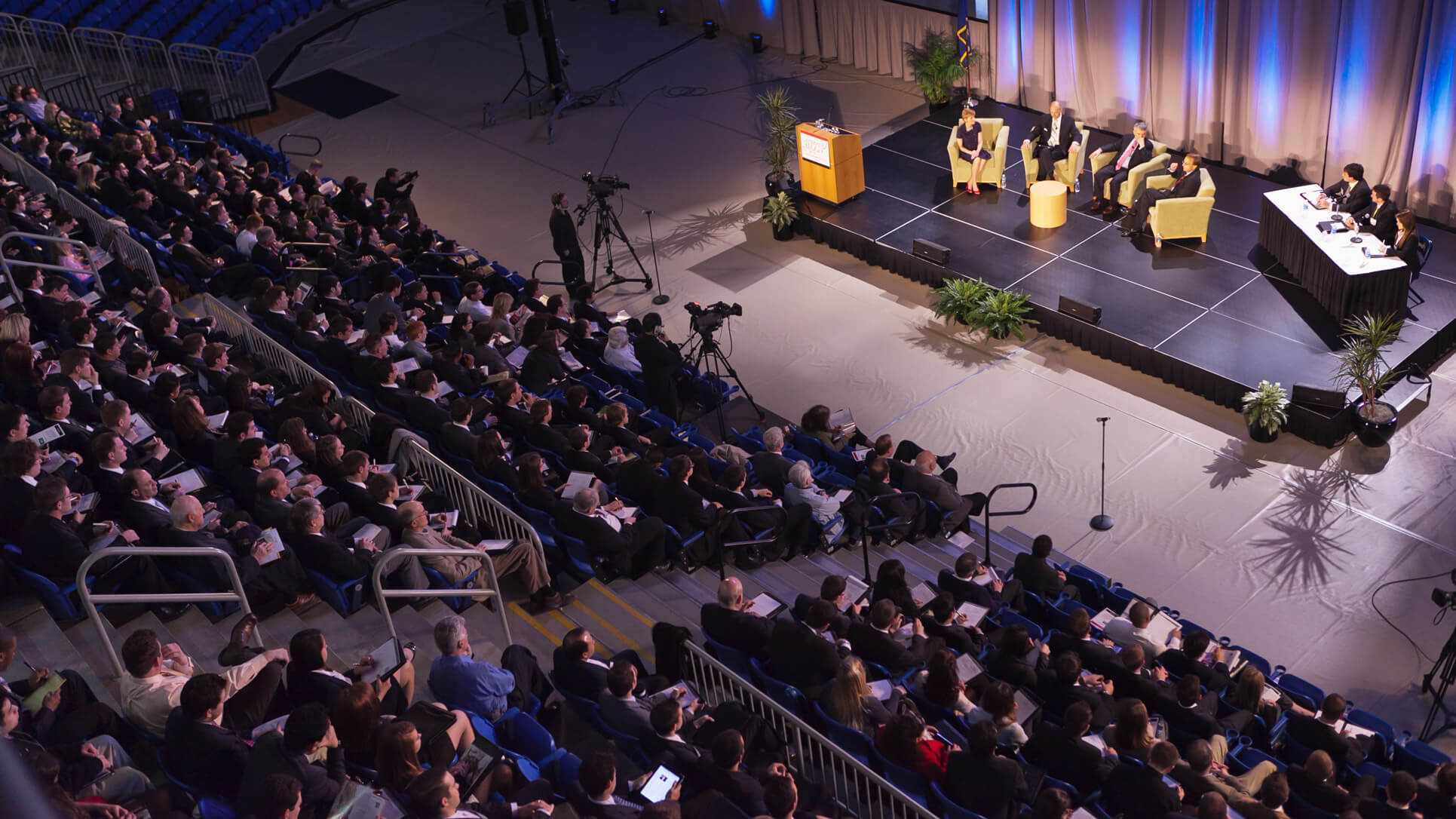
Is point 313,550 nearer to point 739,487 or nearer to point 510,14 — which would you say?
point 739,487

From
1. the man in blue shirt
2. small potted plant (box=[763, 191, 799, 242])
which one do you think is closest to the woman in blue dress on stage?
small potted plant (box=[763, 191, 799, 242])

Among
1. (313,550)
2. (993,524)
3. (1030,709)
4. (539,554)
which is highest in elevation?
(313,550)

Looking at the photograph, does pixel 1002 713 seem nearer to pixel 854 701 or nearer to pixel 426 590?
pixel 854 701

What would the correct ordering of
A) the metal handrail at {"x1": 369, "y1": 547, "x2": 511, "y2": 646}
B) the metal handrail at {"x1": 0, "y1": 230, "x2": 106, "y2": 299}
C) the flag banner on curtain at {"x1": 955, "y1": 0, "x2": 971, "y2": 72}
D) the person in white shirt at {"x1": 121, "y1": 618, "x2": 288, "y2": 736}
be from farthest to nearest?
the flag banner on curtain at {"x1": 955, "y1": 0, "x2": 971, "y2": 72}
the metal handrail at {"x1": 0, "y1": 230, "x2": 106, "y2": 299}
the metal handrail at {"x1": 369, "y1": 547, "x2": 511, "y2": 646}
the person in white shirt at {"x1": 121, "y1": 618, "x2": 288, "y2": 736}

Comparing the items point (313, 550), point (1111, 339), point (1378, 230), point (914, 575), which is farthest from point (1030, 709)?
point (1378, 230)

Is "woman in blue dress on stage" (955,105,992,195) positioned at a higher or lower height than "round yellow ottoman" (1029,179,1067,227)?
higher

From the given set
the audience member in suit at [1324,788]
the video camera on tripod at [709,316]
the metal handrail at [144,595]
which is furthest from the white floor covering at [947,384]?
the metal handrail at [144,595]

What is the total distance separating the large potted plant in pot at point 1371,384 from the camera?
34.0 ft

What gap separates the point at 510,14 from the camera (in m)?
17.8

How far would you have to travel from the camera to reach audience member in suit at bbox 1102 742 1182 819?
618cm

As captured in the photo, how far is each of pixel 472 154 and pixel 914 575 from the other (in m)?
11.0

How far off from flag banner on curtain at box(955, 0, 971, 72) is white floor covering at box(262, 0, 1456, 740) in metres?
0.87

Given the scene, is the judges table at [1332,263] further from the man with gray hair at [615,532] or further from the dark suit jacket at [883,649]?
the man with gray hair at [615,532]

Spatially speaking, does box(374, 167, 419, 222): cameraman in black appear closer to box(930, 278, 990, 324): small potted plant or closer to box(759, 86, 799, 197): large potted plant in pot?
box(759, 86, 799, 197): large potted plant in pot
